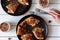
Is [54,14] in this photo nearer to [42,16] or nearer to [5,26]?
[42,16]

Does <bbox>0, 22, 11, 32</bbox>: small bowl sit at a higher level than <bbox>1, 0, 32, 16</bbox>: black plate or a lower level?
lower

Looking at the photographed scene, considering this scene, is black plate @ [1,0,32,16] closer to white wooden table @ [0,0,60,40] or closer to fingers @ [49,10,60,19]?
white wooden table @ [0,0,60,40]

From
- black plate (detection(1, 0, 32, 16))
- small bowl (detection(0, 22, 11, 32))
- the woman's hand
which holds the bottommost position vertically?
small bowl (detection(0, 22, 11, 32))

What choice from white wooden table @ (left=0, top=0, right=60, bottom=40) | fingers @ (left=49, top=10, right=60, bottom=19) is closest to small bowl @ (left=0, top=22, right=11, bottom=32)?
white wooden table @ (left=0, top=0, right=60, bottom=40)

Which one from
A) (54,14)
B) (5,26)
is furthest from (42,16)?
(5,26)

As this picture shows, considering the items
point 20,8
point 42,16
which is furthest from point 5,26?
point 42,16

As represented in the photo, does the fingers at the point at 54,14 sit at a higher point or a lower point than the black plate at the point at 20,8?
lower

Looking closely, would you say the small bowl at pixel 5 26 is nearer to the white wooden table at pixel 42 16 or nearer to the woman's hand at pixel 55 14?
the white wooden table at pixel 42 16

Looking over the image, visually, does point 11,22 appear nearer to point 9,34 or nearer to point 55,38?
point 9,34

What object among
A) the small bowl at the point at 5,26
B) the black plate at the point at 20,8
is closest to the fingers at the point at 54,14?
the black plate at the point at 20,8

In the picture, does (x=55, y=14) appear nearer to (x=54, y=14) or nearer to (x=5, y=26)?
(x=54, y=14)

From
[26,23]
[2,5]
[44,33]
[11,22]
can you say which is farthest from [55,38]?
[2,5]
